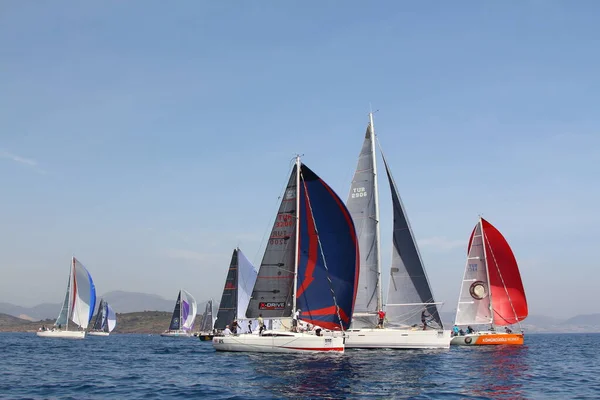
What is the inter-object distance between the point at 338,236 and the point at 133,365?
588 inches

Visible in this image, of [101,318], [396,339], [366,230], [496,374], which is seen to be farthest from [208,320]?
[496,374]

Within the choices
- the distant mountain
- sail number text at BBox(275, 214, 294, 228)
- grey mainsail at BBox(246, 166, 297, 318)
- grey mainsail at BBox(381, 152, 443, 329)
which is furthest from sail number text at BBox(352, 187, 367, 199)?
the distant mountain

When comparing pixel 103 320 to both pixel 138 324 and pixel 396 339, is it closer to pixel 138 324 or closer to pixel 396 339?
pixel 138 324

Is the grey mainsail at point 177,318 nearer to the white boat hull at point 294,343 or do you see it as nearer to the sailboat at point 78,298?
the sailboat at point 78,298

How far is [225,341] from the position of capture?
3750 centimetres

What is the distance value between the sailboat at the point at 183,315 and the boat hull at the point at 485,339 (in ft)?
254

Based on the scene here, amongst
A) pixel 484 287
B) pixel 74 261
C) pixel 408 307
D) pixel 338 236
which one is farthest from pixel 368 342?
pixel 74 261

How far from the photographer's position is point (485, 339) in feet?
169

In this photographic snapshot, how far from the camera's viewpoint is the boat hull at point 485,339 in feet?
170

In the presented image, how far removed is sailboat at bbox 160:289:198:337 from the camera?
394 ft

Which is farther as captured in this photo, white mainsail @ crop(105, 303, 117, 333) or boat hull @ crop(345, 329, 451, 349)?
white mainsail @ crop(105, 303, 117, 333)

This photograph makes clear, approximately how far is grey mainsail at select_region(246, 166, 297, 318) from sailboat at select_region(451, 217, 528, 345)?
73.6 feet

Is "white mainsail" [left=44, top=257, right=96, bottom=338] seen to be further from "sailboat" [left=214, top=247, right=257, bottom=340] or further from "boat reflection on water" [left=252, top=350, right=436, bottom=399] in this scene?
"boat reflection on water" [left=252, top=350, right=436, bottom=399]

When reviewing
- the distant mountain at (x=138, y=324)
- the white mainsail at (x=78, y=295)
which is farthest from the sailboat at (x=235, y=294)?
the distant mountain at (x=138, y=324)
